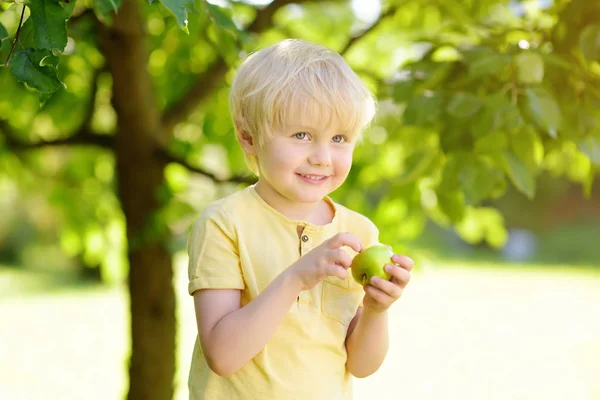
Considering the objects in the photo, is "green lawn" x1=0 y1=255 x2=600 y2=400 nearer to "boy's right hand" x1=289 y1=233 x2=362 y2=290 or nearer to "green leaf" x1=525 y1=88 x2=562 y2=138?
"green leaf" x1=525 y1=88 x2=562 y2=138

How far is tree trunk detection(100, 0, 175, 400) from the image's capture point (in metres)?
3.46

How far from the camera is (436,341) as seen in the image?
9.11 m

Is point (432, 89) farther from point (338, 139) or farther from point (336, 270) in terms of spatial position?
point (336, 270)

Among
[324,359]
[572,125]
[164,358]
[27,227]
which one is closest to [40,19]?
[324,359]

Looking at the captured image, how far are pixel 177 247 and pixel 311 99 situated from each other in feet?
6.38

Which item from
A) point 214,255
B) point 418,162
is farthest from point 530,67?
point 214,255

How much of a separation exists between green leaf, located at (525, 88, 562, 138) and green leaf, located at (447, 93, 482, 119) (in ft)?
0.49

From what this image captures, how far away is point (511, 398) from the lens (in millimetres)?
6602

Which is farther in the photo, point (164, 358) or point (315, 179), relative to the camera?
point (164, 358)

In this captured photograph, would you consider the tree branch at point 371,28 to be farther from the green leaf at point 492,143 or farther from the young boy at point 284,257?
the young boy at point 284,257

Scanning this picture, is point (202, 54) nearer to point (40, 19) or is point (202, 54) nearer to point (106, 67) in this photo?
point (106, 67)

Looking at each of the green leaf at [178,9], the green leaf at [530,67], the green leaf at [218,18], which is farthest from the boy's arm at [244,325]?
the green leaf at [530,67]

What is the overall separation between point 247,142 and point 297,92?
22 cm

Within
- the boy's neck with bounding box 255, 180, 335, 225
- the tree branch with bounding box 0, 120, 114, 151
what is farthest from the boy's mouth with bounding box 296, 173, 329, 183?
the tree branch with bounding box 0, 120, 114, 151
